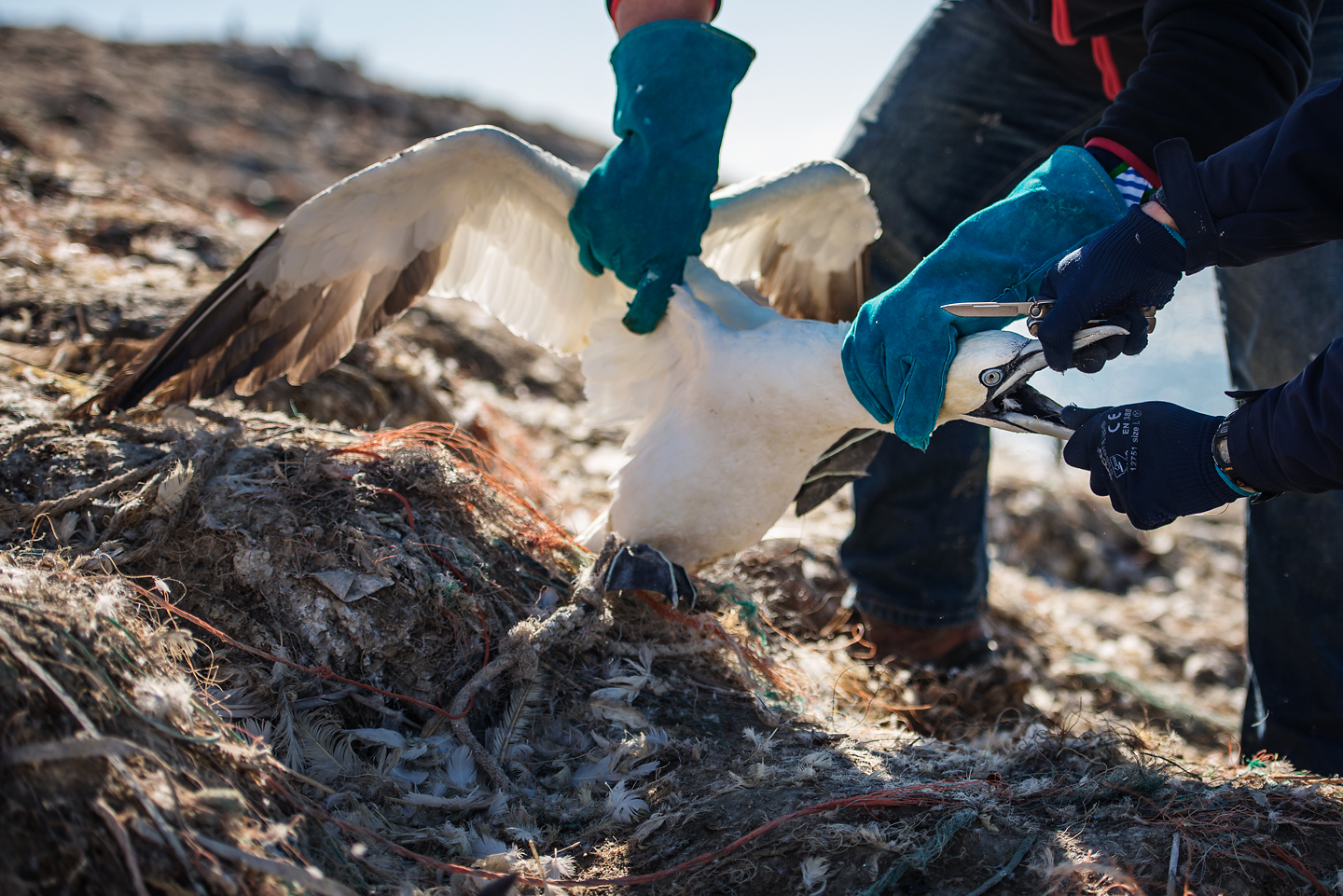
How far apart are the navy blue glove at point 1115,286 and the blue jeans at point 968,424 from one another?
1063mm

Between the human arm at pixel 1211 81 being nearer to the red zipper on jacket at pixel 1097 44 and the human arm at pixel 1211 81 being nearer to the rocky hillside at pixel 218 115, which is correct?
the red zipper on jacket at pixel 1097 44

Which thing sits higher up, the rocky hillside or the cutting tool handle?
the cutting tool handle

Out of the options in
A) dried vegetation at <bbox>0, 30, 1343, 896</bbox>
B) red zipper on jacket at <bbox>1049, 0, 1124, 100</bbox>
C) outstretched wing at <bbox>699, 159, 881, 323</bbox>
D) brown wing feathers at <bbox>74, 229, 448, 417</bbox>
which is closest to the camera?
dried vegetation at <bbox>0, 30, 1343, 896</bbox>

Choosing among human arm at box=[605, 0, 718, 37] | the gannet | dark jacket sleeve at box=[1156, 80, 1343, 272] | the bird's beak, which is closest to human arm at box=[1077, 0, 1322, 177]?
dark jacket sleeve at box=[1156, 80, 1343, 272]

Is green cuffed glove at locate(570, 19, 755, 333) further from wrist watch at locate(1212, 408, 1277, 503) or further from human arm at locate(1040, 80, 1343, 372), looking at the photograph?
wrist watch at locate(1212, 408, 1277, 503)

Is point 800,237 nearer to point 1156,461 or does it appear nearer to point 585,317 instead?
point 585,317

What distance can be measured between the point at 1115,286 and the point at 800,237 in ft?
4.88

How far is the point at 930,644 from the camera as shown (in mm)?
2863

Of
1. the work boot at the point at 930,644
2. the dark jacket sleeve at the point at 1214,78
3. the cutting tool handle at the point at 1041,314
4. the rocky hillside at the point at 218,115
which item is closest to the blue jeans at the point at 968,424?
the work boot at the point at 930,644

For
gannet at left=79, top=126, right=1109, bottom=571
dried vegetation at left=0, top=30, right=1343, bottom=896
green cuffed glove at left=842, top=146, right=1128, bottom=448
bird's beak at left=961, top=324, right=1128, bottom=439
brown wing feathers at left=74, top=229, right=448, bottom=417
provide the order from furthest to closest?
brown wing feathers at left=74, top=229, right=448, bottom=417
gannet at left=79, top=126, right=1109, bottom=571
green cuffed glove at left=842, top=146, right=1128, bottom=448
bird's beak at left=961, top=324, right=1128, bottom=439
dried vegetation at left=0, top=30, right=1343, bottom=896

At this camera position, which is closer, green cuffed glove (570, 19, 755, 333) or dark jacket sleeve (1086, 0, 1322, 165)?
dark jacket sleeve (1086, 0, 1322, 165)

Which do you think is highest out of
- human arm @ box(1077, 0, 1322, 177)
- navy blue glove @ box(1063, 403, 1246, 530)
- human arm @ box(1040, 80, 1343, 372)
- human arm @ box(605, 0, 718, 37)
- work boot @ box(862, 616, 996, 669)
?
human arm @ box(1077, 0, 1322, 177)

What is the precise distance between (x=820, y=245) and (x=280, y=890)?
7.85 feet

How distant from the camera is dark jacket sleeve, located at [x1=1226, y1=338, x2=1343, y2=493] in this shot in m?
1.25
